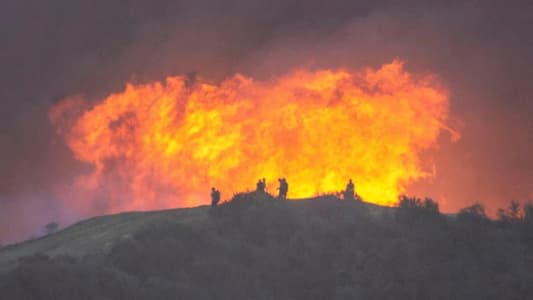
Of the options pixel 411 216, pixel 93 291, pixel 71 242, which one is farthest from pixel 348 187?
pixel 93 291

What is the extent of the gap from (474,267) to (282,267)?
17.6 m

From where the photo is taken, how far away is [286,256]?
104875 mm

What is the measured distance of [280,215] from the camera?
112 meters

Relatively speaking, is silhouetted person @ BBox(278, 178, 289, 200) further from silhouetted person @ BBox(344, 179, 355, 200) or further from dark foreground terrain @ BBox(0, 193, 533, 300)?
silhouetted person @ BBox(344, 179, 355, 200)

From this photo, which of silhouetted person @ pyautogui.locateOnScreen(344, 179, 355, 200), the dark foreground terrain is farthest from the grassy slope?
silhouetted person @ pyautogui.locateOnScreen(344, 179, 355, 200)

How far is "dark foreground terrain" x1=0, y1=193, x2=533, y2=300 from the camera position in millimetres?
94375

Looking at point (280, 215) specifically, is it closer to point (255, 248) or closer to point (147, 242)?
point (255, 248)

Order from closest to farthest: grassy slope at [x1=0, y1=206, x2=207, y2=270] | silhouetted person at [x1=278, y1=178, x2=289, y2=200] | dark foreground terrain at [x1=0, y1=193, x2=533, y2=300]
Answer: dark foreground terrain at [x1=0, y1=193, x2=533, y2=300], grassy slope at [x1=0, y1=206, x2=207, y2=270], silhouetted person at [x1=278, y1=178, x2=289, y2=200]

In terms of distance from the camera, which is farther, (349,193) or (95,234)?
(349,193)

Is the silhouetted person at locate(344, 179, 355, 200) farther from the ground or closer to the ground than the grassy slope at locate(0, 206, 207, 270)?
farther from the ground

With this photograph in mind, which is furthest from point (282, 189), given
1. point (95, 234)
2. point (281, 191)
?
point (95, 234)

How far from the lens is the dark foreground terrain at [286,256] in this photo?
9438 cm

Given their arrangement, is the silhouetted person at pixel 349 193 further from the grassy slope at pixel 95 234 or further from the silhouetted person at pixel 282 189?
the grassy slope at pixel 95 234

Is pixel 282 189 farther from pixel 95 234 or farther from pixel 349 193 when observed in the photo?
pixel 95 234
